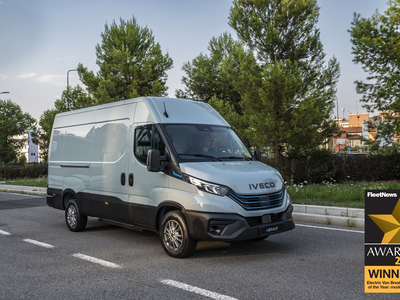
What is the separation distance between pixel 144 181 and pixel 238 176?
168cm

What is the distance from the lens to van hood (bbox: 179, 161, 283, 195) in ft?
17.8

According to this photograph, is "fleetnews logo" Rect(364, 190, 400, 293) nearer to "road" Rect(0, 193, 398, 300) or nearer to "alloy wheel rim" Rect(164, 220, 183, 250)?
"road" Rect(0, 193, 398, 300)

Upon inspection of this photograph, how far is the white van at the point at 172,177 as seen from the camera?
5.41 m

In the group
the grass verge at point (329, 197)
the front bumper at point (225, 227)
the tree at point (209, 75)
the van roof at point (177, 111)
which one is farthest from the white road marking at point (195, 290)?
the tree at point (209, 75)

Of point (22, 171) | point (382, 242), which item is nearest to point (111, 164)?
point (382, 242)

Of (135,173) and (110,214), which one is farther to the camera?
(110,214)

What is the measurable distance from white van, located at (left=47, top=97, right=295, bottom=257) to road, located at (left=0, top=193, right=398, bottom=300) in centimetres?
43

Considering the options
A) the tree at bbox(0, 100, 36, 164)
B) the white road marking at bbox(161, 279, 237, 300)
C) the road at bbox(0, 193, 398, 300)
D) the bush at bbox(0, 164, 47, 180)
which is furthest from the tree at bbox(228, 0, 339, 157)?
the tree at bbox(0, 100, 36, 164)

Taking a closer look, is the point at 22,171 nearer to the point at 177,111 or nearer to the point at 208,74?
the point at 208,74

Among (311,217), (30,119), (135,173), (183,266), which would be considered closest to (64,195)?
(135,173)

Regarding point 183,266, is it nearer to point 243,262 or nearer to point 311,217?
point 243,262

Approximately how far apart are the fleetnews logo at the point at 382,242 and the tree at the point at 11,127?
52.3 meters

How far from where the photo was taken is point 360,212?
27.8 ft

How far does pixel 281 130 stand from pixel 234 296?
11545 millimetres
